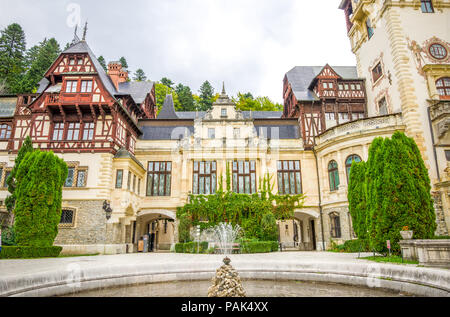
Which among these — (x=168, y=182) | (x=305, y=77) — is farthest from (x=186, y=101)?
(x=168, y=182)

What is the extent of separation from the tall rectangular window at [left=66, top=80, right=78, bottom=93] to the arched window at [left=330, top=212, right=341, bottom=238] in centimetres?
2335

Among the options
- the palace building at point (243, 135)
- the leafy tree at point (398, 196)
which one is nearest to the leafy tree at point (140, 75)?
the palace building at point (243, 135)

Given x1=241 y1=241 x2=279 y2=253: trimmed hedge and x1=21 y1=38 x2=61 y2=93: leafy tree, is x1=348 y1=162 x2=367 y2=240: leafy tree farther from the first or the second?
x1=21 y1=38 x2=61 y2=93: leafy tree

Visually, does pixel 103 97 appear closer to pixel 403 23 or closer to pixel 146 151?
pixel 146 151

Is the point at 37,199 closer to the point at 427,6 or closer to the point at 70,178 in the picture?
the point at 70,178

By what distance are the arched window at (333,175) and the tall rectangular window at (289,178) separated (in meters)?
2.89

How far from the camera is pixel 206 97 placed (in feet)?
179

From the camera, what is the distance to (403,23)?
901 inches

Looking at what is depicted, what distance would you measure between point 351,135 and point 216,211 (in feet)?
40.6

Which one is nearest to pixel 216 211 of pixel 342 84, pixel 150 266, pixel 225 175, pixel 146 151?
pixel 225 175

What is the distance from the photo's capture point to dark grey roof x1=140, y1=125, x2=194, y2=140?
1110 inches

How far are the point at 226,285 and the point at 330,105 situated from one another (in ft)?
82.4

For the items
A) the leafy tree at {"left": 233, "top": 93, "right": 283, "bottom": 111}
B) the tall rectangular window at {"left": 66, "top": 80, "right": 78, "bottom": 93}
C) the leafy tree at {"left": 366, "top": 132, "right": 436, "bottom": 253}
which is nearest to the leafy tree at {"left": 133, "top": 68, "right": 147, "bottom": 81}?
the leafy tree at {"left": 233, "top": 93, "right": 283, "bottom": 111}

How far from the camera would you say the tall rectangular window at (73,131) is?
2241 cm
